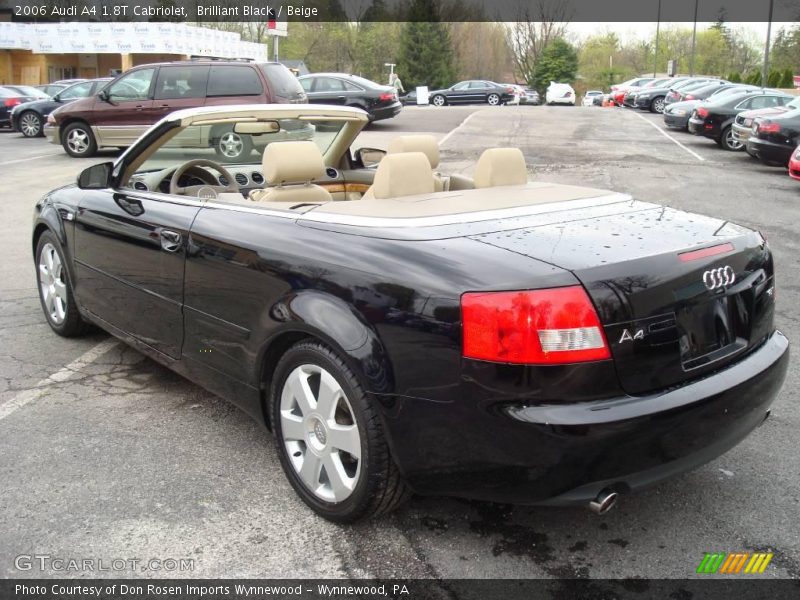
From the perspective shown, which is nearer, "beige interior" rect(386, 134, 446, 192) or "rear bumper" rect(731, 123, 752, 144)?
"beige interior" rect(386, 134, 446, 192)

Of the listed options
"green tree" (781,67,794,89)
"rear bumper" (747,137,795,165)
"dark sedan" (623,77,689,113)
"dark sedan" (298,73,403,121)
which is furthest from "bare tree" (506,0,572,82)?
"rear bumper" (747,137,795,165)

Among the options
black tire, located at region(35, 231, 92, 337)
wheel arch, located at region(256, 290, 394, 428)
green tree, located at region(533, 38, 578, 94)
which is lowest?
black tire, located at region(35, 231, 92, 337)

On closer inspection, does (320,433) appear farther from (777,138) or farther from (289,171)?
(777,138)

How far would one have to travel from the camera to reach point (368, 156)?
18.3 ft

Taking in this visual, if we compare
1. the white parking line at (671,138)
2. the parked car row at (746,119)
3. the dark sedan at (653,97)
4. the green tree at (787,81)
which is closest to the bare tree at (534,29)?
the green tree at (787,81)

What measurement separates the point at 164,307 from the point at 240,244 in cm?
74

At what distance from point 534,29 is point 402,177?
76252 millimetres

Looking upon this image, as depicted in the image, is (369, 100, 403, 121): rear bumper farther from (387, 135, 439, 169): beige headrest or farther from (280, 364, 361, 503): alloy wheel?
(280, 364, 361, 503): alloy wheel

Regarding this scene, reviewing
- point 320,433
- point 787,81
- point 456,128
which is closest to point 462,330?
point 320,433

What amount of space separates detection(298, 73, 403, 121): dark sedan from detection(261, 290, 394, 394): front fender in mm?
19942

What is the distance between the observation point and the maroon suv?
14.8 meters

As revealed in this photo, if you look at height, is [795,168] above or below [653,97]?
below

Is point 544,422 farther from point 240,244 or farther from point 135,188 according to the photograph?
point 135,188

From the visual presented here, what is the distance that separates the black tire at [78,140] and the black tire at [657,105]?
26.6 metres
